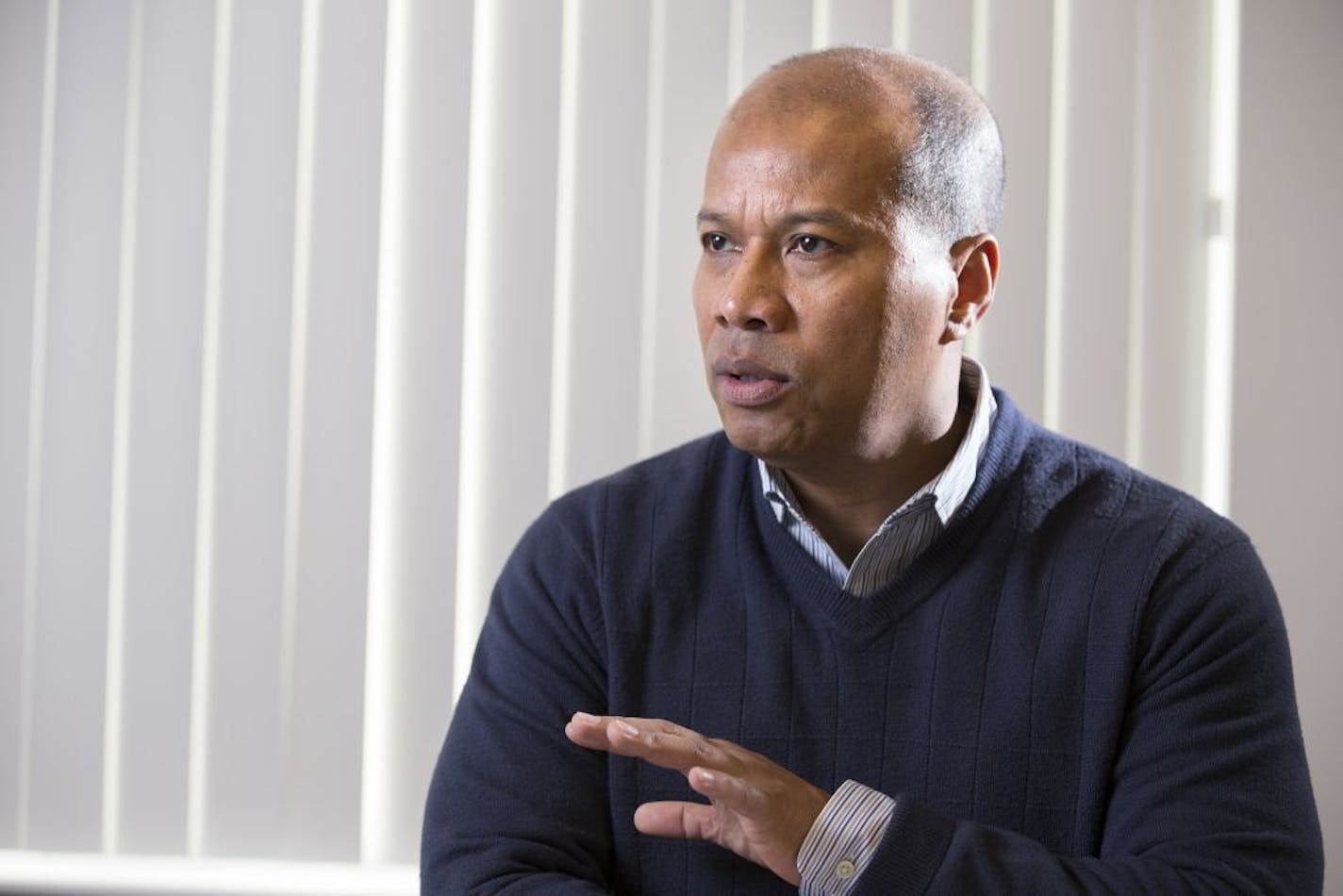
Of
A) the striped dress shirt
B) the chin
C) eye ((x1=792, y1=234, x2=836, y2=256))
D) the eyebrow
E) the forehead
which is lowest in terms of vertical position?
the striped dress shirt

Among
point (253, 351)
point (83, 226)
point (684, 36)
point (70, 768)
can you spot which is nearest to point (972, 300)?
point (684, 36)

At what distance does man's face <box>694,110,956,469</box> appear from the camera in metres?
1.40

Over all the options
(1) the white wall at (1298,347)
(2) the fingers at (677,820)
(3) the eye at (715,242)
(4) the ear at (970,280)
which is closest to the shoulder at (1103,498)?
(4) the ear at (970,280)

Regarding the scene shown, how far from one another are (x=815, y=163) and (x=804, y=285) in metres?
0.13

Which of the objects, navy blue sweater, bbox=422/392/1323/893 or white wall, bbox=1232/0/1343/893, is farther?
white wall, bbox=1232/0/1343/893

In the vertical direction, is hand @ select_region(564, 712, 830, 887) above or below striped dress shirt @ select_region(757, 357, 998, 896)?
below

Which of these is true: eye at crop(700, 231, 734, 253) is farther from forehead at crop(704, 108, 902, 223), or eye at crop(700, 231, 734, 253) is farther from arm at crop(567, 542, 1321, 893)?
arm at crop(567, 542, 1321, 893)

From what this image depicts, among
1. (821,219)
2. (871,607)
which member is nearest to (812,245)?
(821,219)

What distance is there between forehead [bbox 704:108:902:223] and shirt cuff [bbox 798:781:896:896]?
0.62 m

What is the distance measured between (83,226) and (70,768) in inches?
34.3

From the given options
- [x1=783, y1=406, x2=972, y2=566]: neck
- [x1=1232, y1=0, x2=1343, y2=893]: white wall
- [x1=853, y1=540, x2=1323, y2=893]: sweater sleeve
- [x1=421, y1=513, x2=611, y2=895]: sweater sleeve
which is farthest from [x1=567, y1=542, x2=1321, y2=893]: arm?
[x1=1232, y1=0, x2=1343, y2=893]: white wall

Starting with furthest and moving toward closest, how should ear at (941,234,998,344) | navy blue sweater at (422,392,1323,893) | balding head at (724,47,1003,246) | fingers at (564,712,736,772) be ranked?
ear at (941,234,998,344)
balding head at (724,47,1003,246)
navy blue sweater at (422,392,1323,893)
fingers at (564,712,736,772)

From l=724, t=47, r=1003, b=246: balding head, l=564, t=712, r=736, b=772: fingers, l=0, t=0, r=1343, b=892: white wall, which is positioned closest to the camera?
l=564, t=712, r=736, b=772: fingers

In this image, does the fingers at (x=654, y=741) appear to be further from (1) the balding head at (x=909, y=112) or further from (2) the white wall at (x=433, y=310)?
(2) the white wall at (x=433, y=310)
